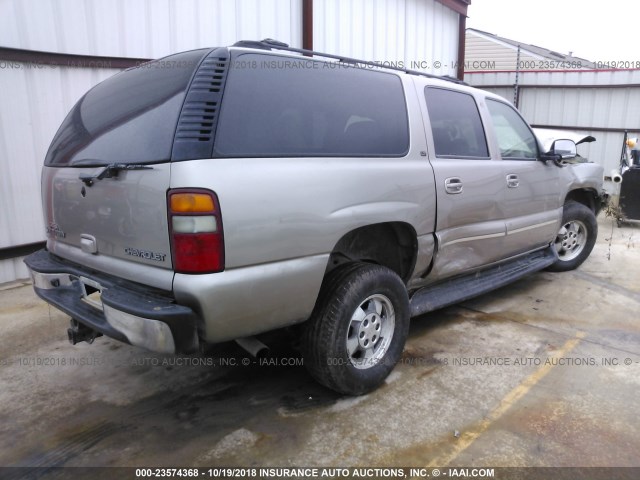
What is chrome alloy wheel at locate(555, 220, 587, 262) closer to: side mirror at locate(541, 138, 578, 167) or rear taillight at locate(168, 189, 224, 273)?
side mirror at locate(541, 138, 578, 167)

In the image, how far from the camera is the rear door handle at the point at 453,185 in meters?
3.47

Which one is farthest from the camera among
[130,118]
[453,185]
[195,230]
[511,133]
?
[511,133]

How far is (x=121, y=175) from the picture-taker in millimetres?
2463

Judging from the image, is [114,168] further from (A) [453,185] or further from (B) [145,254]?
(A) [453,185]

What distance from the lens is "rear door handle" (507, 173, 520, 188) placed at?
412 cm

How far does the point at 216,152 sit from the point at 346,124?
94cm

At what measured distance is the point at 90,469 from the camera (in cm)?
246

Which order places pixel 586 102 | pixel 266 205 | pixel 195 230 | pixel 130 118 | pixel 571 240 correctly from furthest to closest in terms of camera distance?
pixel 586 102 < pixel 571 240 < pixel 130 118 < pixel 266 205 < pixel 195 230

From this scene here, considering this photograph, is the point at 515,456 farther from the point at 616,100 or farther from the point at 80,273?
the point at 616,100

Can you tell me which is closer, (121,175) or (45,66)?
(121,175)

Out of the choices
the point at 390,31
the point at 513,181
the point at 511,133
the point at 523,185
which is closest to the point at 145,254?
the point at 513,181

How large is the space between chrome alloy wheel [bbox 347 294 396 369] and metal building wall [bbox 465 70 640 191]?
10106mm

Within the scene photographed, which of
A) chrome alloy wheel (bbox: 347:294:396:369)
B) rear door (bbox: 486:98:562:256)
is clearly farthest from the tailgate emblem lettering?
rear door (bbox: 486:98:562:256)

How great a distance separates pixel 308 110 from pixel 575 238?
4.26 m
